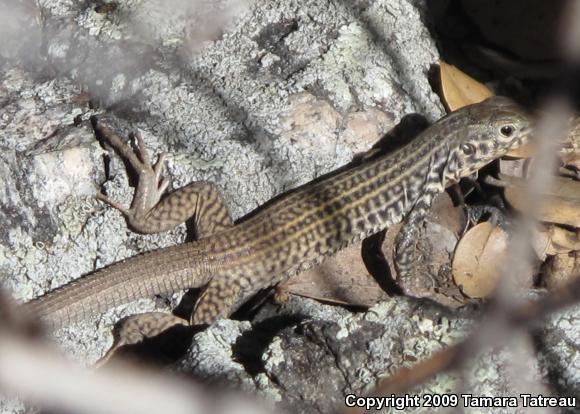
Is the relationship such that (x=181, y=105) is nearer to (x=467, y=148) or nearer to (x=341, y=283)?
(x=341, y=283)

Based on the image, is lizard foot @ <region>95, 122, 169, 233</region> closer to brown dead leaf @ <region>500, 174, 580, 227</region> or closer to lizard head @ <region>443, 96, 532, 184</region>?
lizard head @ <region>443, 96, 532, 184</region>

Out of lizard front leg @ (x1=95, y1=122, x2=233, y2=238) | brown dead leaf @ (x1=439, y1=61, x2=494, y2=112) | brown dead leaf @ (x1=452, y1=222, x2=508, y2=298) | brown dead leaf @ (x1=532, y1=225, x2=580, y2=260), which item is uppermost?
lizard front leg @ (x1=95, y1=122, x2=233, y2=238)

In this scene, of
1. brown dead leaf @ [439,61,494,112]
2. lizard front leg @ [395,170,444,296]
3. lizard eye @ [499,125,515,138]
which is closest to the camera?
lizard front leg @ [395,170,444,296]

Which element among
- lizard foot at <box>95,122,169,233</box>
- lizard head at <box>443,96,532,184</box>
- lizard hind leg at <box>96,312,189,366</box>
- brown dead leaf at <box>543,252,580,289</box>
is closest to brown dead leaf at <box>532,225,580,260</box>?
brown dead leaf at <box>543,252,580,289</box>

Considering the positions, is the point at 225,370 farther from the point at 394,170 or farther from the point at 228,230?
the point at 394,170

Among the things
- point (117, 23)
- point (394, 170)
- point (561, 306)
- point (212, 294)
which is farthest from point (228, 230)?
point (561, 306)

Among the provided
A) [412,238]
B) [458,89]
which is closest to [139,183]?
[412,238]
